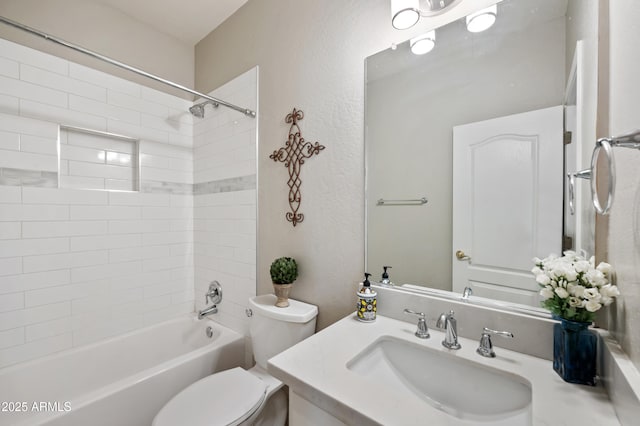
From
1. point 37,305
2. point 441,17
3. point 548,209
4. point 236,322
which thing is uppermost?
point 441,17

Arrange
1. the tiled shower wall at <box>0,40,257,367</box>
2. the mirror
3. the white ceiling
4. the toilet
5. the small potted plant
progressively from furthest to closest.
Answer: the white ceiling < the tiled shower wall at <box>0,40,257,367</box> < the small potted plant < the toilet < the mirror

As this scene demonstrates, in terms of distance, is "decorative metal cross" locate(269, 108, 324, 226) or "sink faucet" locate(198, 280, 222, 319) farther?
"sink faucet" locate(198, 280, 222, 319)

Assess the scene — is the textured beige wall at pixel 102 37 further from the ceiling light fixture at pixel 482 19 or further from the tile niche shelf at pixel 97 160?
the ceiling light fixture at pixel 482 19

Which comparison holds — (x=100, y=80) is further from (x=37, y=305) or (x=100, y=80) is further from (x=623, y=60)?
(x=623, y=60)

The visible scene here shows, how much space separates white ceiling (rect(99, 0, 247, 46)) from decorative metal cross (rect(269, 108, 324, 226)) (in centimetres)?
106

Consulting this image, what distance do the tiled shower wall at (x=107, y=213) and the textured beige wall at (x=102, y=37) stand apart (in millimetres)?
80

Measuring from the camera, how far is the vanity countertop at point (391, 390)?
59 centimetres

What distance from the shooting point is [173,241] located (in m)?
2.17

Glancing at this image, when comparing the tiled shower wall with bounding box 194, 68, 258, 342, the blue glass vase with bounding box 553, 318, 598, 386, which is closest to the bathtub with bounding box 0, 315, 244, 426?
the tiled shower wall with bounding box 194, 68, 258, 342

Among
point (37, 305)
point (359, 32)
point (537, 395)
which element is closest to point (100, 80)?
point (37, 305)

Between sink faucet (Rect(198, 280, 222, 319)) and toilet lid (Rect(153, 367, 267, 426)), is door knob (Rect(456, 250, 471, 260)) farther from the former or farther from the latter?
sink faucet (Rect(198, 280, 222, 319))

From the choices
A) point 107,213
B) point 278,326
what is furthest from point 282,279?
point 107,213

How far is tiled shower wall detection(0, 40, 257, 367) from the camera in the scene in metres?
1.54

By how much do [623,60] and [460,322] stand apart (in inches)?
33.1
